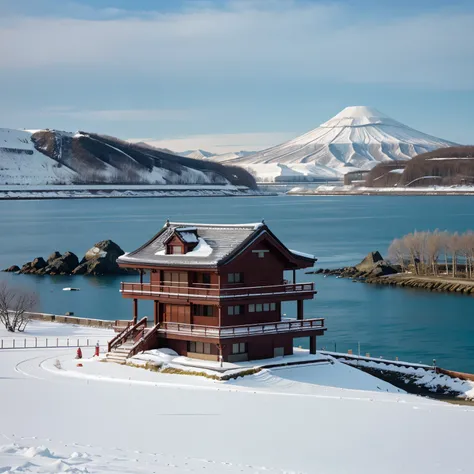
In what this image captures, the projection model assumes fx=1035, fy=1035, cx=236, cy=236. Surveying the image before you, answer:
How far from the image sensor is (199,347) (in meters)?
23.2

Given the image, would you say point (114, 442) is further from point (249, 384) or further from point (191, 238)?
point (191, 238)

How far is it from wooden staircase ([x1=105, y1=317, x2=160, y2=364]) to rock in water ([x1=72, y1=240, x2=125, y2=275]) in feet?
117

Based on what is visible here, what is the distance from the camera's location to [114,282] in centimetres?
5572

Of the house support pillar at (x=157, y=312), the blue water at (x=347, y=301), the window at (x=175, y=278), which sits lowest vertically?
the blue water at (x=347, y=301)

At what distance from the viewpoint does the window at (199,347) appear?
23.0 meters

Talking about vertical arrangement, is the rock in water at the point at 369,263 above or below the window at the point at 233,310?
below

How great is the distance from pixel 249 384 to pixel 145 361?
283 centimetres

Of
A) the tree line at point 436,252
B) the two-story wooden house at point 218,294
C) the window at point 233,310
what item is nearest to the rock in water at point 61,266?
the tree line at point 436,252

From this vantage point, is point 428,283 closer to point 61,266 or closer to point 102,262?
point 102,262

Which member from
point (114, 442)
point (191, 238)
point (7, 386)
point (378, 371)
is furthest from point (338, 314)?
point (114, 442)

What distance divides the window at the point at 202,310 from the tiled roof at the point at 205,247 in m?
1.05

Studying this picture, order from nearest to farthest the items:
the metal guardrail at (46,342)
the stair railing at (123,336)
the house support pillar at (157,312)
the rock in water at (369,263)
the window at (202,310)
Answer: the window at (202,310) → the house support pillar at (157,312) → the stair railing at (123,336) → the metal guardrail at (46,342) → the rock in water at (369,263)

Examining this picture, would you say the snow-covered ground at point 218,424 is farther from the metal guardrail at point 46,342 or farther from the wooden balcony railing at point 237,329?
the metal guardrail at point 46,342

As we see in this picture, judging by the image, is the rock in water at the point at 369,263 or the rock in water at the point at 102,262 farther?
the rock in water at the point at 102,262
